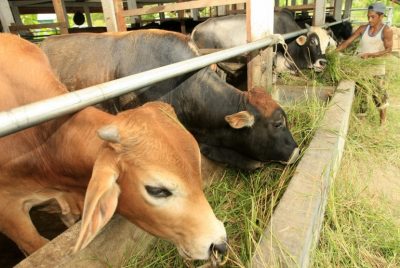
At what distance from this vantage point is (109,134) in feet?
4.16

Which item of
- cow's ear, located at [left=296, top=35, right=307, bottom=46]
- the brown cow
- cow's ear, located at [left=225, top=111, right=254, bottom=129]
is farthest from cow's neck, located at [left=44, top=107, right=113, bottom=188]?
cow's ear, located at [left=296, top=35, right=307, bottom=46]

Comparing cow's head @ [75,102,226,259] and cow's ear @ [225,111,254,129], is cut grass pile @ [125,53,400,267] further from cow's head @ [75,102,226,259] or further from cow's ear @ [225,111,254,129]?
cow's ear @ [225,111,254,129]

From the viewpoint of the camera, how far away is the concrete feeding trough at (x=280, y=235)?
4.51ft

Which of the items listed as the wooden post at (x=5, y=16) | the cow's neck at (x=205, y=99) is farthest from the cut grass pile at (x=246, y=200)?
Result: the wooden post at (x=5, y=16)

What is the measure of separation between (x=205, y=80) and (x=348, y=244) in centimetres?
166

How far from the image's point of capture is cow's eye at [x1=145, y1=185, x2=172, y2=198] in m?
1.30

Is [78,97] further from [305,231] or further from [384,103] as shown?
[384,103]

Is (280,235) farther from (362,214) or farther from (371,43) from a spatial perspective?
(371,43)

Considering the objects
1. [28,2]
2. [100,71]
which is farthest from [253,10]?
[28,2]

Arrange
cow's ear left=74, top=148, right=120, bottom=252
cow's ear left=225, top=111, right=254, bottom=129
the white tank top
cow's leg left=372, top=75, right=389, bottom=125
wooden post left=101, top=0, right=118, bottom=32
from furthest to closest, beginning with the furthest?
the white tank top → cow's leg left=372, top=75, right=389, bottom=125 → wooden post left=101, top=0, right=118, bottom=32 → cow's ear left=225, top=111, right=254, bottom=129 → cow's ear left=74, top=148, right=120, bottom=252

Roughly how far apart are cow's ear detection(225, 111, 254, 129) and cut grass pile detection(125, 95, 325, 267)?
462mm

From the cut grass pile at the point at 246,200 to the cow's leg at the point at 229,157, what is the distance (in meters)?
0.06

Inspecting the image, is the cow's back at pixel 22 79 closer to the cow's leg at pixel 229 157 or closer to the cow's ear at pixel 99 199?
the cow's ear at pixel 99 199

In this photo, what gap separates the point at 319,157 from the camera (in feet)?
6.98
